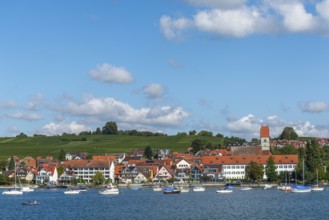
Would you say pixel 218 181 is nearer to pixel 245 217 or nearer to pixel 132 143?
pixel 132 143

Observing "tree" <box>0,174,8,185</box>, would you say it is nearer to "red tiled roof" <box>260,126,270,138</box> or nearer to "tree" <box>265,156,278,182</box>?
"tree" <box>265,156,278,182</box>

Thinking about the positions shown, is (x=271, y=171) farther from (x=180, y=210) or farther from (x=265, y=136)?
(x=180, y=210)

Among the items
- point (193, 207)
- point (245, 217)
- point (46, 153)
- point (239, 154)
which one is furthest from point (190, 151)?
point (245, 217)

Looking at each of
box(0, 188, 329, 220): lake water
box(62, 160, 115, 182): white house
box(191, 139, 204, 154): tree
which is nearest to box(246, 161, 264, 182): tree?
box(62, 160, 115, 182): white house

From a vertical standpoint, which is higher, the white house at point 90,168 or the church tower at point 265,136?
the church tower at point 265,136

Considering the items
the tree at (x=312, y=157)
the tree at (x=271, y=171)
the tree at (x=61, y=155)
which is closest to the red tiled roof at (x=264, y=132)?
the tree at (x=271, y=171)

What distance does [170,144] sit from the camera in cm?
19188

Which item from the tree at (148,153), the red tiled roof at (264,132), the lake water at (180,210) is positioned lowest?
the lake water at (180,210)

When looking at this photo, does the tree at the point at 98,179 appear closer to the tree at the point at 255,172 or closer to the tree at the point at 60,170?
the tree at the point at 60,170

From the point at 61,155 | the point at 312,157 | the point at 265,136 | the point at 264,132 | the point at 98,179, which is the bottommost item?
the point at 98,179

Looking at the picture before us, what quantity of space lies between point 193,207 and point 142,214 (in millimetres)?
9274

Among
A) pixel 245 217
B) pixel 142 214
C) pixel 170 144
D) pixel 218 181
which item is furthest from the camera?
pixel 170 144

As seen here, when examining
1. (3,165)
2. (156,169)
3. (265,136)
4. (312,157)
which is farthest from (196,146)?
(312,157)

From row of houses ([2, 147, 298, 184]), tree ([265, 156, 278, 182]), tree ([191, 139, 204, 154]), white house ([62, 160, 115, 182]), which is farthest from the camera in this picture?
tree ([191, 139, 204, 154])
